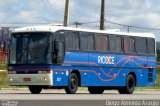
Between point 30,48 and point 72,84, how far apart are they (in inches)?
107

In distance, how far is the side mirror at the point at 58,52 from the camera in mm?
33938

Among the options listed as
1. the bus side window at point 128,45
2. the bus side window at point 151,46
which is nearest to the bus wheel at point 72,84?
the bus side window at point 128,45

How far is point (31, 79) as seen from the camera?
34.0 meters

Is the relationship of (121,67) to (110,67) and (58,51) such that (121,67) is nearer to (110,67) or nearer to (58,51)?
(110,67)

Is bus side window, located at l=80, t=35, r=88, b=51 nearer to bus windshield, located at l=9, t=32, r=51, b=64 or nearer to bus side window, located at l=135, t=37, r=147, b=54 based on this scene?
bus windshield, located at l=9, t=32, r=51, b=64

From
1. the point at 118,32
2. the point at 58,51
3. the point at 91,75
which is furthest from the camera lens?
the point at 118,32

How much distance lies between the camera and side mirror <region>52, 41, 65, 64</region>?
33.9 meters

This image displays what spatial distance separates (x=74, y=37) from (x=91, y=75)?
2.46 m

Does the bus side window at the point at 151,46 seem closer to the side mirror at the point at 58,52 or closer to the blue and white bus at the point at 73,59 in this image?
the blue and white bus at the point at 73,59

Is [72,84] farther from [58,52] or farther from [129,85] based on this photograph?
[129,85]

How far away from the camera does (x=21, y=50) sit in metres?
34.9

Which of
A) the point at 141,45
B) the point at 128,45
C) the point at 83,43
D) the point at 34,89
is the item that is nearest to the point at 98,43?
the point at 83,43

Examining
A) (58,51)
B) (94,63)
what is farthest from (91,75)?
(58,51)

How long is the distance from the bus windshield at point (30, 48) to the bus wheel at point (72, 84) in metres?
1.60
